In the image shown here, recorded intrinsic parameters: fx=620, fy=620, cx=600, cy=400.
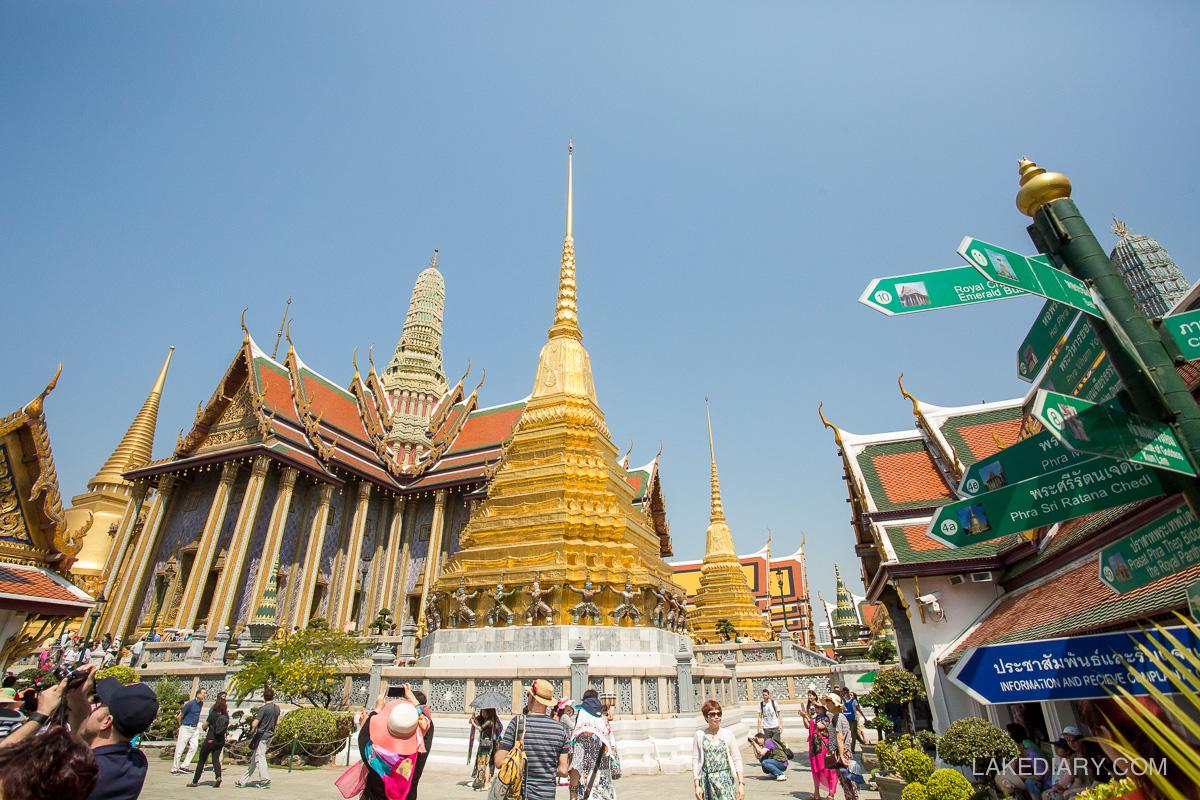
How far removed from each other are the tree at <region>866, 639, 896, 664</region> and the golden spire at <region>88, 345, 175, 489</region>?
125 ft

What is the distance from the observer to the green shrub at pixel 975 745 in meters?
5.64

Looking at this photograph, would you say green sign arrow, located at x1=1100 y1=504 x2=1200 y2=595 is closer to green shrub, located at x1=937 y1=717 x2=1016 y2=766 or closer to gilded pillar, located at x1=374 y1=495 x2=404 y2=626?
green shrub, located at x1=937 y1=717 x2=1016 y2=766

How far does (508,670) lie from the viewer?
960 cm

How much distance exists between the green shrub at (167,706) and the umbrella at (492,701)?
5454 millimetres

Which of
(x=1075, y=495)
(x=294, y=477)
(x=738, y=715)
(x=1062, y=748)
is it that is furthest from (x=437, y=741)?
(x=294, y=477)

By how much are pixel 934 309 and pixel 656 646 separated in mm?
11551

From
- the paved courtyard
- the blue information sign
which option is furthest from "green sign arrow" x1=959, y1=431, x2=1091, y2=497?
the paved courtyard

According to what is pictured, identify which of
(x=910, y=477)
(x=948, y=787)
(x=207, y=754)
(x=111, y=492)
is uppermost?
(x=111, y=492)

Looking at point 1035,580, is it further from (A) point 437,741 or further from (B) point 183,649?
(B) point 183,649

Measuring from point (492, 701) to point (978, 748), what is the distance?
6.52 m

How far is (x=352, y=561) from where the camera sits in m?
24.5

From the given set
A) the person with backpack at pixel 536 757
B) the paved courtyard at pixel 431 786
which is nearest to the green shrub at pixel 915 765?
the paved courtyard at pixel 431 786

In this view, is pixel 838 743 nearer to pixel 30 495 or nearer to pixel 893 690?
pixel 893 690

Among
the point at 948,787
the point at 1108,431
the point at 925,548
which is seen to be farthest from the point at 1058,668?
the point at 925,548
